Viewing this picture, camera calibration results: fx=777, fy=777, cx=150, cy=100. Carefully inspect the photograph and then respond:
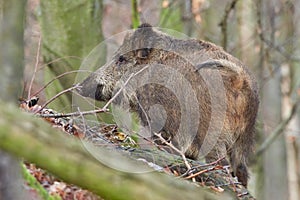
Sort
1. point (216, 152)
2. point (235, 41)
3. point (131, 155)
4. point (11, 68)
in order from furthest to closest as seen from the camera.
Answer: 1. point (235, 41)
2. point (216, 152)
3. point (131, 155)
4. point (11, 68)

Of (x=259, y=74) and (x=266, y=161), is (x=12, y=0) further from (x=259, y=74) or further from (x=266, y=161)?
(x=266, y=161)

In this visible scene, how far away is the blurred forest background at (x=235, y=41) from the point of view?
11133 millimetres

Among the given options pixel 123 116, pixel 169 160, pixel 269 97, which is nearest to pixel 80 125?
pixel 169 160

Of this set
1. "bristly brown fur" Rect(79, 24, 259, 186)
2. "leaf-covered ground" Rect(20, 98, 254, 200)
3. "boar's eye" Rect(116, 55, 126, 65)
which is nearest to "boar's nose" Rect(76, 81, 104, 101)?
"bristly brown fur" Rect(79, 24, 259, 186)

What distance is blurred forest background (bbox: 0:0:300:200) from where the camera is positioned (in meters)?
11.1

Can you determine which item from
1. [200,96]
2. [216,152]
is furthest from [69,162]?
[200,96]

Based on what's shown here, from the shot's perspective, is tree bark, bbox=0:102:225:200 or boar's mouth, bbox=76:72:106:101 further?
boar's mouth, bbox=76:72:106:101

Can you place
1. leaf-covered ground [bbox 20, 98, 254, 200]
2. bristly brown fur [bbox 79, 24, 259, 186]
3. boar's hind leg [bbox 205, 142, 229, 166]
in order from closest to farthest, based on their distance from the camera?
leaf-covered ground [bbox 20, 98, 254, 200]
boar's hind leg [bbox 205, 142, 229, 166]
bristly brown fur [bbox 79, 24, 259, 186]

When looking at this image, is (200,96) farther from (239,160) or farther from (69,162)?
(69,162)

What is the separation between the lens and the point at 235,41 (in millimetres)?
17359

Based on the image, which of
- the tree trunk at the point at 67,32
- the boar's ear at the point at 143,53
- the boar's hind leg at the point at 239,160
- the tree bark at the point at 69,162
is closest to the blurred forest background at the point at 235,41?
the tree trunk at the point at 67,32

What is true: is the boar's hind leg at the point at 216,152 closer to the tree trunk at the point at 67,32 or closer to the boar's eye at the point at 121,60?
the boar's eye at the point at 121,60

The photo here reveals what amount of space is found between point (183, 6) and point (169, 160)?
962 centimetres

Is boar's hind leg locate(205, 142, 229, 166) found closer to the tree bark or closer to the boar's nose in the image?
the boar's nose
